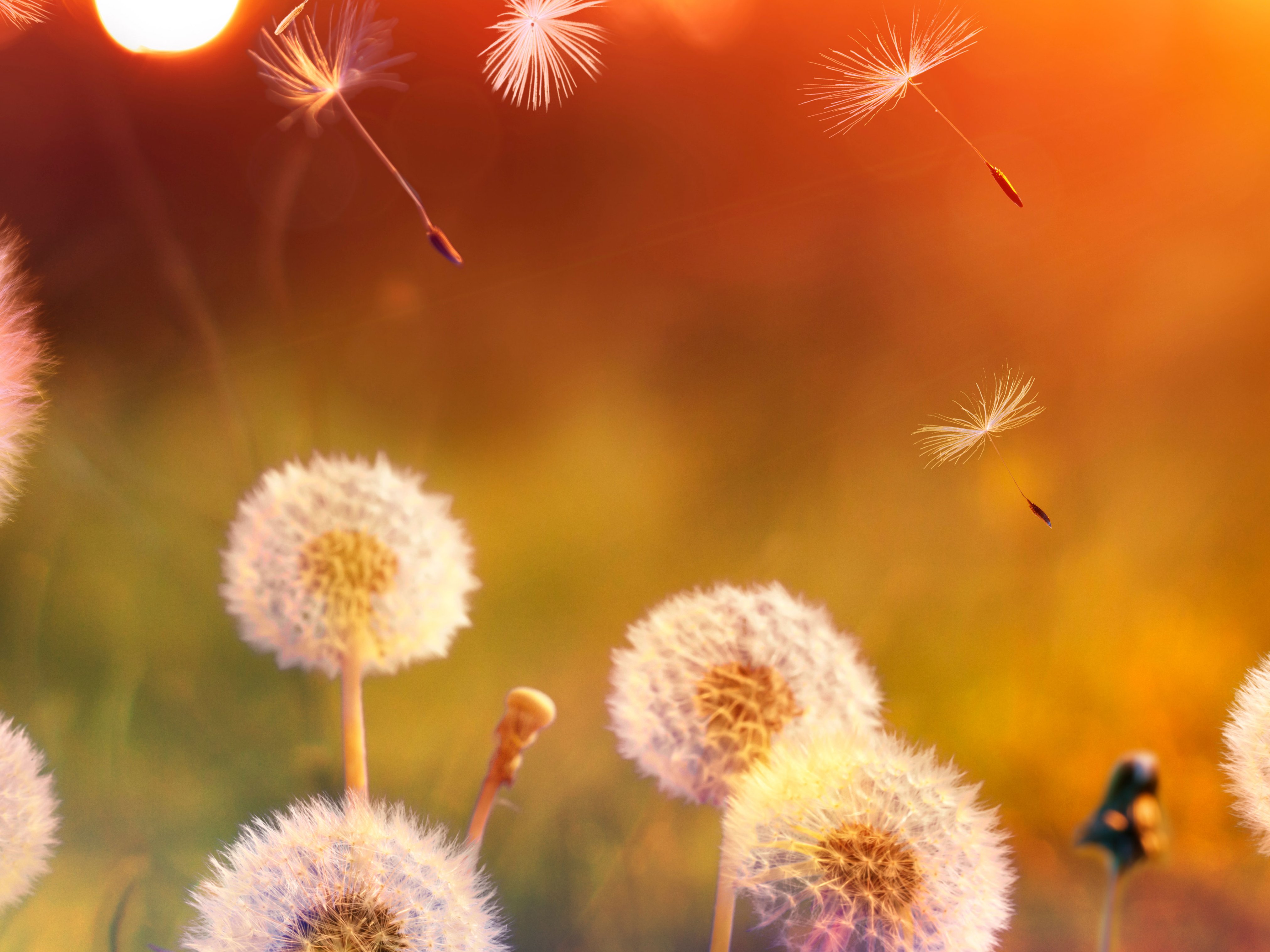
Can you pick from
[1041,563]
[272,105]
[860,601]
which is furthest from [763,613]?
[272,105]

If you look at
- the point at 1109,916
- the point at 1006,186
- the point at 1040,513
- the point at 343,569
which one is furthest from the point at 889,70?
the point at 1109,916

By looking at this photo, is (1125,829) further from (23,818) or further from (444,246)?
(23,818)

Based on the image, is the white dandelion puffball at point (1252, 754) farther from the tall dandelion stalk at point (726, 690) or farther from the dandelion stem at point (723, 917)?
the dandelion stem at point (723, 917)

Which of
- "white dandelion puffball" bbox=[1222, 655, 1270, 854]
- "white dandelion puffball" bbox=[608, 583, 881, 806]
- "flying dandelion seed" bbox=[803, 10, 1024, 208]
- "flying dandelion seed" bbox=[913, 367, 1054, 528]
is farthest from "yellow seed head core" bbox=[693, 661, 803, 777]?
"flying dandelion seed" bbox=[803, 10, 1024, 208]

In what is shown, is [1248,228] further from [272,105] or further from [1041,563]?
[272,105]

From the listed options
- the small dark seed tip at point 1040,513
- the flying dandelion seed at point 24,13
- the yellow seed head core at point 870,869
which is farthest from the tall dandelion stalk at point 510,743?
the flying dandelion seed at point 24,13

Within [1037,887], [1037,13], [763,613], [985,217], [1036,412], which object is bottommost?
[1037,887]
